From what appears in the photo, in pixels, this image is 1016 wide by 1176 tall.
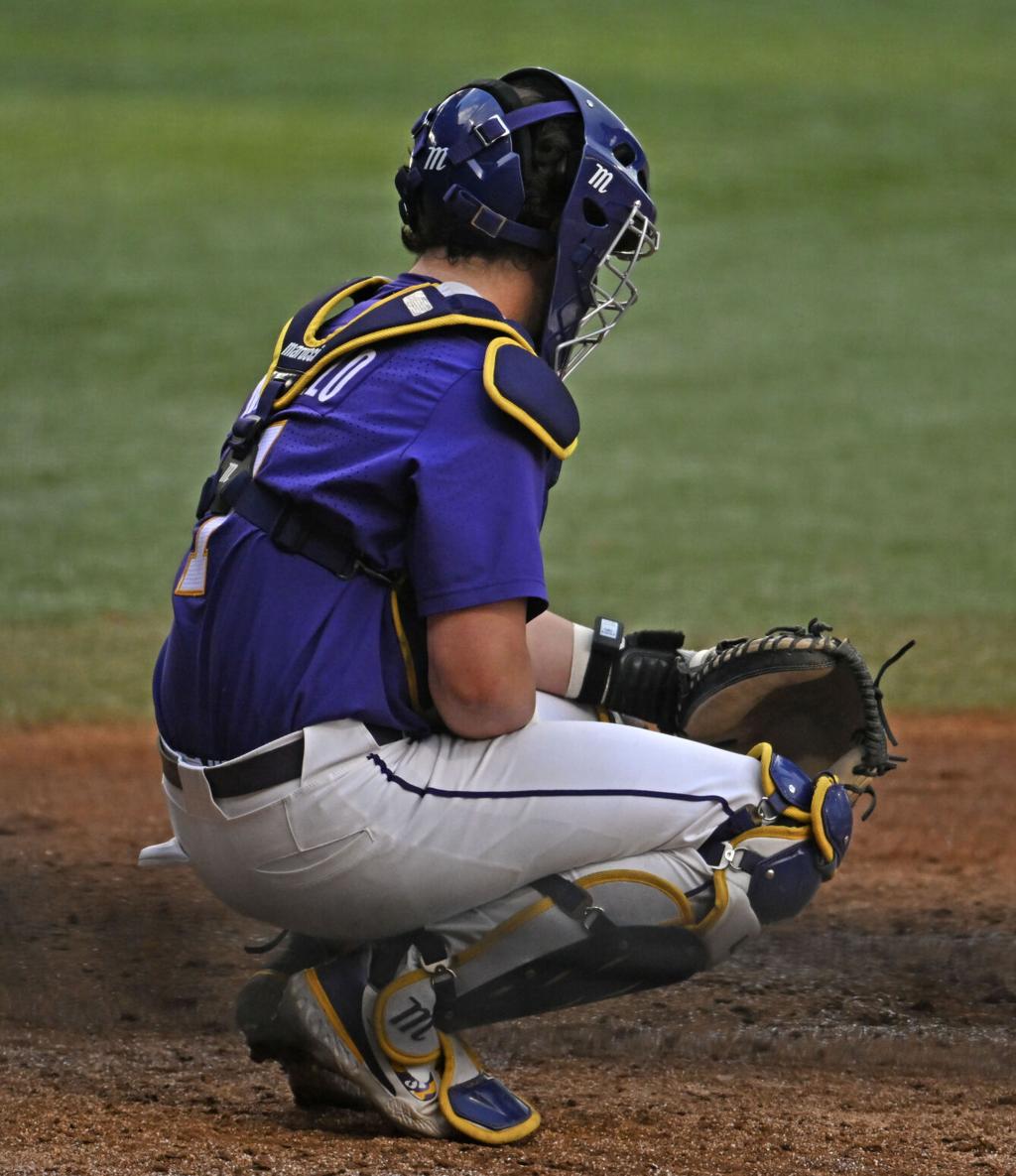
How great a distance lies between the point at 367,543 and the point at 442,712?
0.87 feet

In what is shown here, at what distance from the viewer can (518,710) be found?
100.0 inches

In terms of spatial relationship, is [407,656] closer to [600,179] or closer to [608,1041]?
[600,179]

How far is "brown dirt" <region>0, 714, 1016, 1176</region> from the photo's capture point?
252 cm

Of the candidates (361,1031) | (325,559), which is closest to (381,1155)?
(361,1031)

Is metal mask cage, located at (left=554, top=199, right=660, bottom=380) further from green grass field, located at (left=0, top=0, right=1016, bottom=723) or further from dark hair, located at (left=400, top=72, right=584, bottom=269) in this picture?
green grass field, located at (left=0, top=0, right=1016, bottom=723)

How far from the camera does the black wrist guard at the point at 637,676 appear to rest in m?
3.06

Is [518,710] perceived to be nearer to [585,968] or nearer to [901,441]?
[585,968]

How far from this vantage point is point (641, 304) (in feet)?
39.0

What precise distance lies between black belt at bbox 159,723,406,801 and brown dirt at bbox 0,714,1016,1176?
51cm

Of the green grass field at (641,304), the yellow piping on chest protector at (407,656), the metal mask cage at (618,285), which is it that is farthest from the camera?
the green grass field at (641,304)

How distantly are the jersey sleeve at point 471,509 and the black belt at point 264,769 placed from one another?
0.23 m

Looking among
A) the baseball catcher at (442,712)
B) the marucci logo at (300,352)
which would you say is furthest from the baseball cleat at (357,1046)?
the marucci logo at (300,352)

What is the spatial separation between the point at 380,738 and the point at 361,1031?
1.47 ft

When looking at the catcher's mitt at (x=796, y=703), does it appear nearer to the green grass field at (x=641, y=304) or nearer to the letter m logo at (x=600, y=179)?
the letter m logo at (x=600, y=179)
